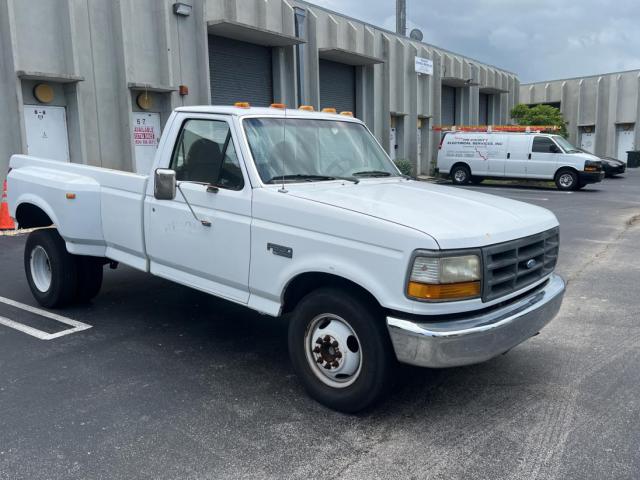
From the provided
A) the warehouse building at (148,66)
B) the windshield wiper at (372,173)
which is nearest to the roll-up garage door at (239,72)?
the warehouse building at (148,66)

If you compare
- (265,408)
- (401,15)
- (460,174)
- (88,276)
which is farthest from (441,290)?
(401,15)

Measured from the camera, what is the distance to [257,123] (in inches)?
182

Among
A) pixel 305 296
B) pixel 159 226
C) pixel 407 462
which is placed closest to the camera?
pixel 407 462

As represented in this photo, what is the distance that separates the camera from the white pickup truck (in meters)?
3.49

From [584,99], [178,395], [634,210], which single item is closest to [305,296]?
[178,395]

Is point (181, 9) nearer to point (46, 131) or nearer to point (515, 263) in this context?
point (46, 131)

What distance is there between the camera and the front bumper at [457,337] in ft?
11.2

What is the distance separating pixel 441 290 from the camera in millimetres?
3438

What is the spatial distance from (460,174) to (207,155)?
20.8 meters

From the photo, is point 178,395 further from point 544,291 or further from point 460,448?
point 544,291

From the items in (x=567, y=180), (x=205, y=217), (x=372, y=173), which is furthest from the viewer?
(x=567, y=180)

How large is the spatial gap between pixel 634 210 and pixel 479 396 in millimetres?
13825

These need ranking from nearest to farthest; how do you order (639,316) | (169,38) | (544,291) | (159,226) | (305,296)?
(305,296)
(544,291)
(159,226)
(639,316)
(169,38)

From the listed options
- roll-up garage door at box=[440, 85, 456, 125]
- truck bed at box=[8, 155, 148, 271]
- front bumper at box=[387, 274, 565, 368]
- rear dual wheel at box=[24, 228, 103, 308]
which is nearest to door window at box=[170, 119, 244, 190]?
truck bed at box=[8, 155, 148, 271]
